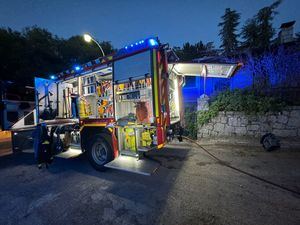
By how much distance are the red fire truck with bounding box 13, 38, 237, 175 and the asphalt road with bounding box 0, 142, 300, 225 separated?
18.3 inches

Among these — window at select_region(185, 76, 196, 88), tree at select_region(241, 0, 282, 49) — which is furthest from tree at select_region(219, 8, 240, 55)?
window at select_region(185, 76, 196, 88)

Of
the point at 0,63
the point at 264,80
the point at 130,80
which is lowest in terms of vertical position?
the point at 130,80

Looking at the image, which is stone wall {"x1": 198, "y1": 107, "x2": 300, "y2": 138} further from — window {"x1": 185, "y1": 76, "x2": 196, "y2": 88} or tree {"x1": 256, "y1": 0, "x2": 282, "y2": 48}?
tree {"x1": 256, "y1": 0, "x2": 282, "y2": 48}

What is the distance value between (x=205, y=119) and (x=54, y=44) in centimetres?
1925

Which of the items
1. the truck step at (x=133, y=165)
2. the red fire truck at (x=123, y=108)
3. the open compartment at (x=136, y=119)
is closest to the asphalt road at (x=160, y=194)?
the truck step at (x=133, y=165)

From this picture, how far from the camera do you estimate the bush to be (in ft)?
20.0

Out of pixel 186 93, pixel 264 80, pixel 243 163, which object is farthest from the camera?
pixel 186 93

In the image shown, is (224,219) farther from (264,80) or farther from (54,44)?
(54,44)

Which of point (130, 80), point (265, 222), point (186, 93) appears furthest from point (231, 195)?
point (186, 93)

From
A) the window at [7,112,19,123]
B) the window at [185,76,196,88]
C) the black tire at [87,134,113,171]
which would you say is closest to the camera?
the black tire at [87,134,113,171]

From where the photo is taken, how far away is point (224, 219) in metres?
2.19

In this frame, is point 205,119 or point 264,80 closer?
point 205,119

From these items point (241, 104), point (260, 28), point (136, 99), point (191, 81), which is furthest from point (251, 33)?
point (136, 99)

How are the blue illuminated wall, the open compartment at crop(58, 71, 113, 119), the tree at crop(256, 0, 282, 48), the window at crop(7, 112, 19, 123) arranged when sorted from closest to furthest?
the open compartment at crop(58, 71, 113, 119) < the window at crop(7, 112, 19, 123) < the blue illuminated wall < the tree at crop(256, 0, 282, 48)
